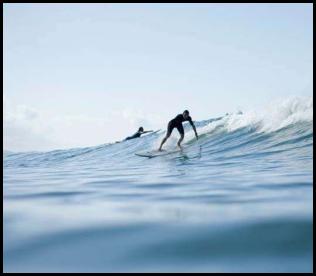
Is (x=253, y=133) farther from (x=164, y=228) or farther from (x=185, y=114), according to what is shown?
(x=164, y=228)

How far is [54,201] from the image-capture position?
11.6 ft

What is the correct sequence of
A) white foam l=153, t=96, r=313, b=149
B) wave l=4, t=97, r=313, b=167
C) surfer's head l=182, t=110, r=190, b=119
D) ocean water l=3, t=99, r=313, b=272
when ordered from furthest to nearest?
white foam l=153, t=96, r=313, b=149 < surfer's head l=182, t=110, r=190, b=119 < wave l=4, t=97, r=313, b=167 < ocean water l=3, t=99, r=313, b=272

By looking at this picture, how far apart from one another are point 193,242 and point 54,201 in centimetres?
195

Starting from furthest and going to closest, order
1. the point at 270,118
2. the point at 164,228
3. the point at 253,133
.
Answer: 1. the point at 270,118
2. the point at 253,133
3. the point at 164,228

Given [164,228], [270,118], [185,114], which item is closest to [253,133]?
[270,118]

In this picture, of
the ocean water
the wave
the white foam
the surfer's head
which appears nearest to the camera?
the ocean water

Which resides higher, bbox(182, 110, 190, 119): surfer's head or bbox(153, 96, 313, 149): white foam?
bbox(153, 96, 313, 149): white foam

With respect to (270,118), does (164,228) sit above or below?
below

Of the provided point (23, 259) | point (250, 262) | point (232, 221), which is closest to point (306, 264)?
point (250, 262)

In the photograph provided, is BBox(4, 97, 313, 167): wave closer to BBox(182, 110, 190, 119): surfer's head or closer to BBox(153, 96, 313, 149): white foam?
BBox(153, 96, 313, 149): white foam

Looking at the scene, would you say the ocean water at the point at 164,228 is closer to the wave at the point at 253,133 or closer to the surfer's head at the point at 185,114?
the wave at the point at 253,133

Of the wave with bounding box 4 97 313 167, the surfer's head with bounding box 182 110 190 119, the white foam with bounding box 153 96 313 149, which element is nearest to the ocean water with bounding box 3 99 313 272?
the wave with bounding box 4 97 313 167

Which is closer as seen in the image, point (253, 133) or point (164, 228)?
point (164, 228)

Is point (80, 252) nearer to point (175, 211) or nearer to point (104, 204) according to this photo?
point (175, 211)
